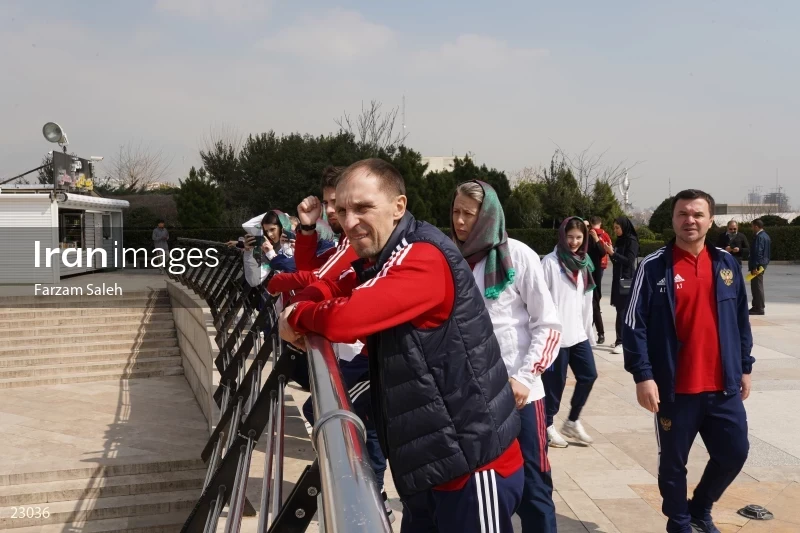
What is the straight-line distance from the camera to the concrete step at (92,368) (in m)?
13.7

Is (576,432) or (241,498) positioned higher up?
(241,498)

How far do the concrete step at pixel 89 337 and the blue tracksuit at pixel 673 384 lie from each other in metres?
12.9

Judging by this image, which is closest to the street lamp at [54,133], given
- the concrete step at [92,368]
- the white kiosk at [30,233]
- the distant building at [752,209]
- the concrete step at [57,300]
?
the white kiosk at [30,233]

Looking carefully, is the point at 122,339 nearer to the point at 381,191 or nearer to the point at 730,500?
the point at 730,500

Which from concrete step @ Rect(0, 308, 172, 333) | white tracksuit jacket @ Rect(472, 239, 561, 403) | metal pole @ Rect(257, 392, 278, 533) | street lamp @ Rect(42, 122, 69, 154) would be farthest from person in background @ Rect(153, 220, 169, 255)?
metal pole @ Rect(257, 392, 278, 533)

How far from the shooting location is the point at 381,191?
223cm

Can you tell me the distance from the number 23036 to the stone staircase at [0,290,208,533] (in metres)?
0.01

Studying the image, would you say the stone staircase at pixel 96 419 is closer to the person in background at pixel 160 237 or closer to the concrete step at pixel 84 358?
the concrete step at pixel 84 358

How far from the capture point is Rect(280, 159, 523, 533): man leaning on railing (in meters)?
2.03

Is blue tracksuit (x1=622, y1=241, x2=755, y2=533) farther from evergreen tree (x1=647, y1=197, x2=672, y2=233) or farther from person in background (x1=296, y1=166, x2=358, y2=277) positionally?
evergreen tree (x1=647, y1=197, x2=672, y2=233)

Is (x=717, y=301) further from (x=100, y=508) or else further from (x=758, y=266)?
(x=758, y=266)

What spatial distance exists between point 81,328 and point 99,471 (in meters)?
7.30

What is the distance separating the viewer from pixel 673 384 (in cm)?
385

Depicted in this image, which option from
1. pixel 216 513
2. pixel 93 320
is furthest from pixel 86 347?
pixel 216 513
